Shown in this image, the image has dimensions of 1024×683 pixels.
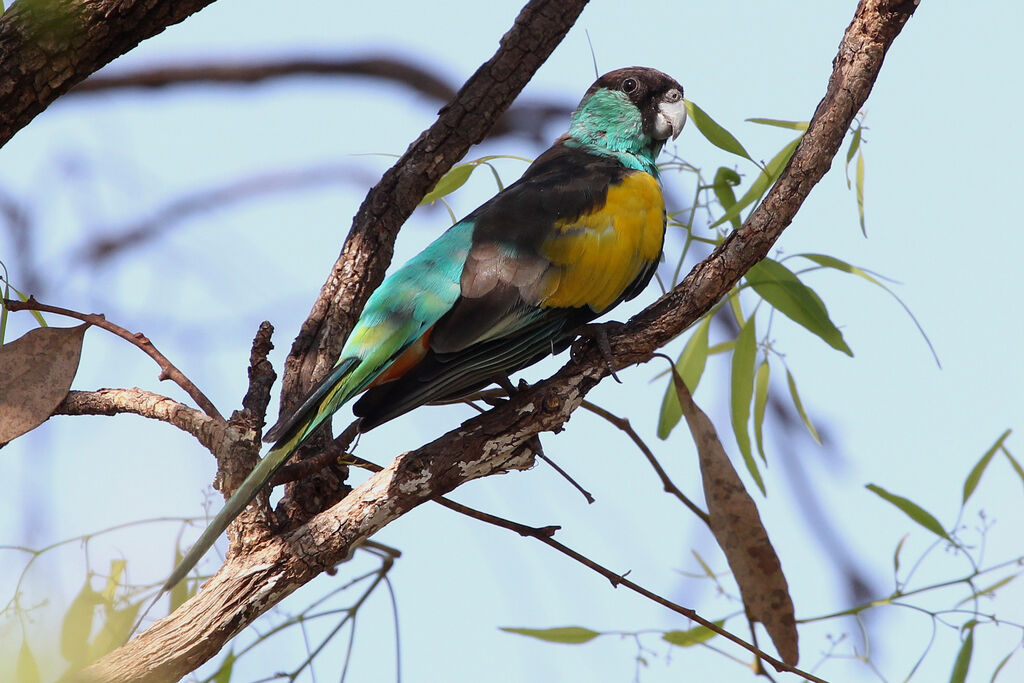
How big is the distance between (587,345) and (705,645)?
2.82ft

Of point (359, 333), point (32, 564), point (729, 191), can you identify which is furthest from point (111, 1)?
point (729, 191)

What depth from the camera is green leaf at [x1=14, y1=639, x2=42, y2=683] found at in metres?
1.09

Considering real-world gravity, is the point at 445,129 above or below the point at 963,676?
above

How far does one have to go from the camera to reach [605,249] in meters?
2.61

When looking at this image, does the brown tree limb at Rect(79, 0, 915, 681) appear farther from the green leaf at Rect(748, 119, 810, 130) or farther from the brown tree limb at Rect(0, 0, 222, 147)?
the brown tree limb at Rect(0, 0, 222, 147)

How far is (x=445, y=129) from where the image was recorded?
264 centimetres

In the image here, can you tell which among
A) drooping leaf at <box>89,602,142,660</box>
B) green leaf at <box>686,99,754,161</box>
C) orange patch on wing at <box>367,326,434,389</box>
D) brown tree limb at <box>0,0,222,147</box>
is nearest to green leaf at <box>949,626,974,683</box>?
green leaf at <box>686,99,754,161</box>

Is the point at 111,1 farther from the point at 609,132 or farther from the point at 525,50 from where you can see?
the point at 609,132

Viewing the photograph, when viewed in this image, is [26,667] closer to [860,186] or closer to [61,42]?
[61,42]

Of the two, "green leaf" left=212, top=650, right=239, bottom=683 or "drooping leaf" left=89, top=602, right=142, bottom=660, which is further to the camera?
"green leaf" left=212, top=650, right=239, bottom=683

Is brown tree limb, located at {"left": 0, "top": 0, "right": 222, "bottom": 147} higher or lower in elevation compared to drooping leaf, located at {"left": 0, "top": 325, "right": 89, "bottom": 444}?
higher

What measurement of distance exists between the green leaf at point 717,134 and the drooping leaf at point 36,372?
5.32 feet

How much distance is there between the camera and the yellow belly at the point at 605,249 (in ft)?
8.34

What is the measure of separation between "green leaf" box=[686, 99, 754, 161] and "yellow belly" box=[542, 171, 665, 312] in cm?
25
